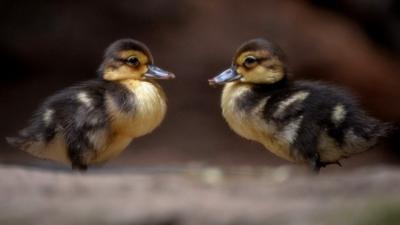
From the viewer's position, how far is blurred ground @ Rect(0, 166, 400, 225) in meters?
2.49

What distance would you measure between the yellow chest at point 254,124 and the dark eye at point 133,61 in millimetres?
385

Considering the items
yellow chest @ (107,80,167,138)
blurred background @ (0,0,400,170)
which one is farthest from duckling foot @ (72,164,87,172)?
blurred background @ (0,0,400,170)

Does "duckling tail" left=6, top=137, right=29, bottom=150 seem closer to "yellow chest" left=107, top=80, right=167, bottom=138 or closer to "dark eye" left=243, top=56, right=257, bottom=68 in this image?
"yellow chest" left=107, top=80, right=167, bottom=138

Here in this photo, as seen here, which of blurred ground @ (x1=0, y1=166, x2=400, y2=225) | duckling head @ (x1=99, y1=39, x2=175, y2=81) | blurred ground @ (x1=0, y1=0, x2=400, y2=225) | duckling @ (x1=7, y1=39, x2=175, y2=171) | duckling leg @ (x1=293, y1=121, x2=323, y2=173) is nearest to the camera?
blurred ground @ (x1=0, y1=166, x2=400, y2=225)

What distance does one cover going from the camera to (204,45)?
329 inches

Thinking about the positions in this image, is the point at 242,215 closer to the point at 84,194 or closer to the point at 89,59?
the point at 84,194

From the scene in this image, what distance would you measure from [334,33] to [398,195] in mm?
5903

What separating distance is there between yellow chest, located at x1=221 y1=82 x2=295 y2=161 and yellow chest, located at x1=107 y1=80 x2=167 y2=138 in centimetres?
27

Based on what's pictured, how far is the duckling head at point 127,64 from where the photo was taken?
482 centimetres

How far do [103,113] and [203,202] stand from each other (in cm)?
201

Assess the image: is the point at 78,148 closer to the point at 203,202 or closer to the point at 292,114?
the point at 292,114

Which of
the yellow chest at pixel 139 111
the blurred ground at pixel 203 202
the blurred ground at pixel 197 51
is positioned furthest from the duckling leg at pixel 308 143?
the blurred ground at pixel 197 51

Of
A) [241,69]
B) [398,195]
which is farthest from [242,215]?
[241,69]

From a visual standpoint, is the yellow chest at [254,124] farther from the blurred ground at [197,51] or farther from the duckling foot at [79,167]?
the blurred ground at [197,51]
